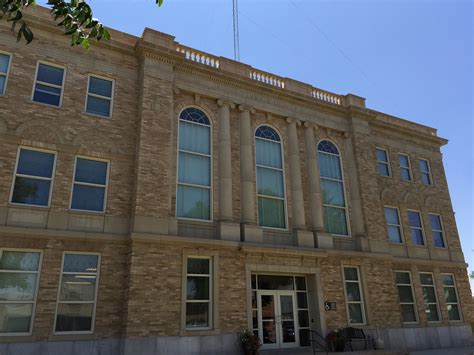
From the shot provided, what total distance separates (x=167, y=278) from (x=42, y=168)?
564 cm

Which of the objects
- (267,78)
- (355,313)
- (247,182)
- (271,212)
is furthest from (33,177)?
(355,313)

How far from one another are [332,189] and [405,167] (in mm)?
6475

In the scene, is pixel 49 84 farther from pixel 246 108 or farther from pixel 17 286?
pixel 246 108

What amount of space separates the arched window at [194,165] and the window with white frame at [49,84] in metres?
4.72

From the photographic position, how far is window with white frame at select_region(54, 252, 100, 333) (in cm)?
1251

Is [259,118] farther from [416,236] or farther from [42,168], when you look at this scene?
[416,236]

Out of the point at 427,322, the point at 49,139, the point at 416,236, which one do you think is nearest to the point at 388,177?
the point at 416,236

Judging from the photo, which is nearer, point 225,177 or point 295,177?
point 225,177

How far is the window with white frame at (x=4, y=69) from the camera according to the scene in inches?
545

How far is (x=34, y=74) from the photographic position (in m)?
14.4

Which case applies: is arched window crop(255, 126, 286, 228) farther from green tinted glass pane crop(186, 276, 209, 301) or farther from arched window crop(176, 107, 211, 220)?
green tinted glass pane crop(186, 276, 209, 301)

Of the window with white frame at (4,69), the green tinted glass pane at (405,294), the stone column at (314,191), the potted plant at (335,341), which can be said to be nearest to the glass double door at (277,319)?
the potted plant at (335,341)

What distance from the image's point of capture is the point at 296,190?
59.7 ft

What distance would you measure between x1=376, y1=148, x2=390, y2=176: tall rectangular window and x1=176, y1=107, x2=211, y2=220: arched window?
10495 mm
